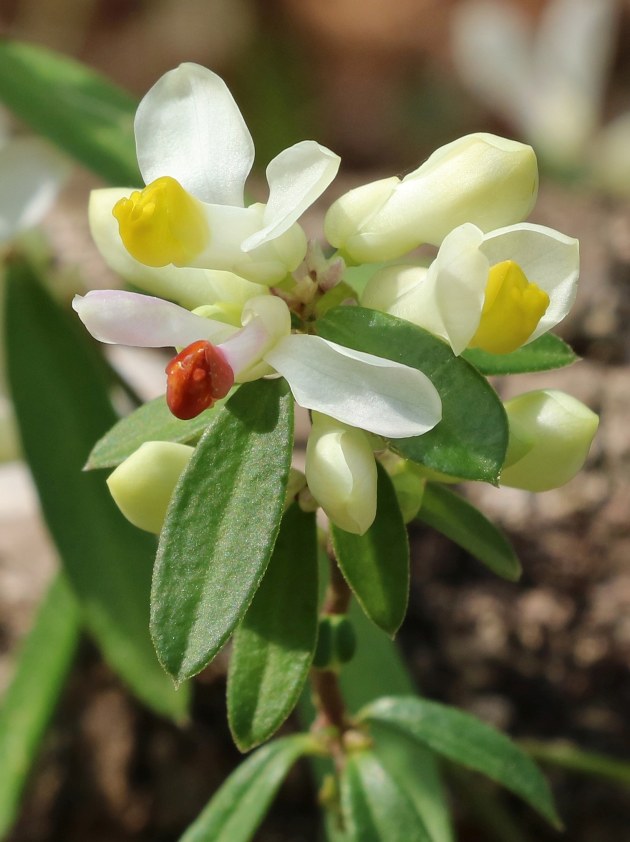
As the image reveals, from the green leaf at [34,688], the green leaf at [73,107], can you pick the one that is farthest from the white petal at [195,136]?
the green leaf at [34,688]

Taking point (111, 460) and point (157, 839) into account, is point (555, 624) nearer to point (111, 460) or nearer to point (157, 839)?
point (157, 839)

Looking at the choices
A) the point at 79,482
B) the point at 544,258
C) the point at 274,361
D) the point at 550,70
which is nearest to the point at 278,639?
the point at 274,361

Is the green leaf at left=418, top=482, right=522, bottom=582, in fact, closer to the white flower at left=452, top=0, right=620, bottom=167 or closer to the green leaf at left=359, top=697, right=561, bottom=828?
the green leaf at left=359, top=697, right=561, bottom=828

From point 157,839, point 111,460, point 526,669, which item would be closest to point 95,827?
point 157,839

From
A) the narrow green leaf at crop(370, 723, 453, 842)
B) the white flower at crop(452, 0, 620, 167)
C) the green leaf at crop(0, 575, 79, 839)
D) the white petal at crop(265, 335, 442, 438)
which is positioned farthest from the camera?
the white flower at crop(452, 0, 620, 167)

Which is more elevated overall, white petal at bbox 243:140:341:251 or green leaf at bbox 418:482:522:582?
white petal at bbox 243:140:341:251

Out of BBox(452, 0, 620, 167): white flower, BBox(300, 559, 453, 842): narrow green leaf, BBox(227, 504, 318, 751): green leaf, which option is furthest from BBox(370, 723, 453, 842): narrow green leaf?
BBox(452, 0, 620, 167): white flower

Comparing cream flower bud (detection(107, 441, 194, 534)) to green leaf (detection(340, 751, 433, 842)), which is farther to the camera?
green leaf (detection(340, 751, 433, 842))
